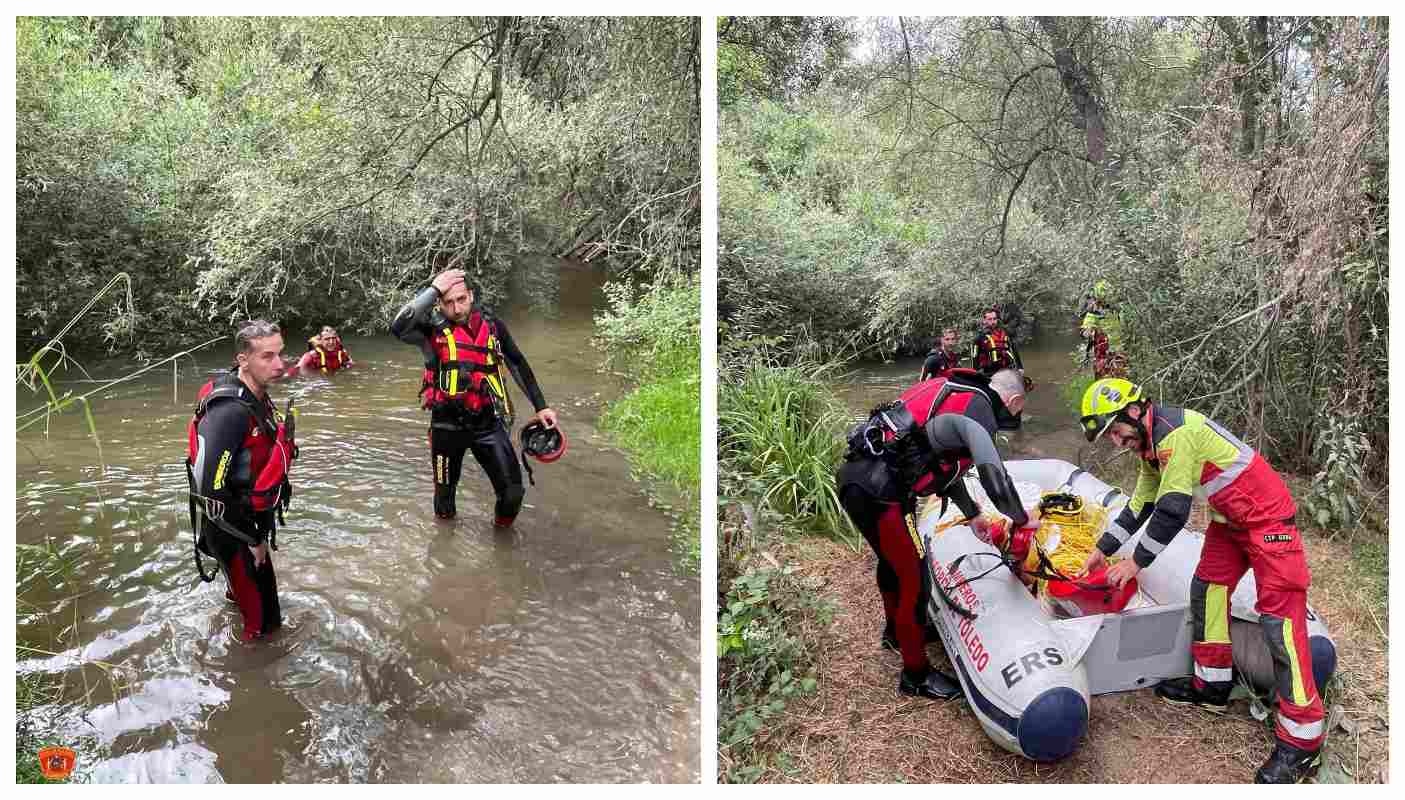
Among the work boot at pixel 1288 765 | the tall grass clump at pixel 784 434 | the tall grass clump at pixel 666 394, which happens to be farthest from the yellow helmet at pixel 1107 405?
the tall grass clump at pixel 666 394

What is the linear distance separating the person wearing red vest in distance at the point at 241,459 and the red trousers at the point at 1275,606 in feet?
9.30

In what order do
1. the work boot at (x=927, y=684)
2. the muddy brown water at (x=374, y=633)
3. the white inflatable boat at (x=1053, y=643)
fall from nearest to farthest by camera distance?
the white inflatable boat at (x=1053, y=643), the muddy brown water at (x=374, y=633), the work boot at (x=927, y=684)

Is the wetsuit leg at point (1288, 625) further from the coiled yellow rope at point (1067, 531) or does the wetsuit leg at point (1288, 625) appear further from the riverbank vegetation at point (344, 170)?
the riverbank vegetation at point (344, 170)

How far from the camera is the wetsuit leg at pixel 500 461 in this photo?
355 cm

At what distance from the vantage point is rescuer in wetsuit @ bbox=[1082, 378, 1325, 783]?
234 cm

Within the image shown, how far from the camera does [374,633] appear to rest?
9.77 feet

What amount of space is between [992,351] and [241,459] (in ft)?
12.2

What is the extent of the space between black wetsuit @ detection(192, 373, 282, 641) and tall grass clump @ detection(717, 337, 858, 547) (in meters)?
1.73

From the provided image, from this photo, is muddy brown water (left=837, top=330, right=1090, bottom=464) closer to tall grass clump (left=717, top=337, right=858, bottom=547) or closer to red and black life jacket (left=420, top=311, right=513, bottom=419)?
tall grass clump (left=717, top=337, right=858, bottom=547)

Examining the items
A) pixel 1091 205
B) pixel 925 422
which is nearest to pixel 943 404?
pixel 925 422

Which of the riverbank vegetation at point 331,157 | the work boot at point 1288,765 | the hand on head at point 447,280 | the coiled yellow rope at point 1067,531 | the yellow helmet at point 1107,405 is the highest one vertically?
the riverbank vegetation at point 331,157

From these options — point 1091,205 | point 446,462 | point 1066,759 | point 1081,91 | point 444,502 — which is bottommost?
point 1066,759

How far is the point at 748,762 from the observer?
238cm

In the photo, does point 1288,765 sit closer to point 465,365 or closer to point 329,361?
point 465,365
